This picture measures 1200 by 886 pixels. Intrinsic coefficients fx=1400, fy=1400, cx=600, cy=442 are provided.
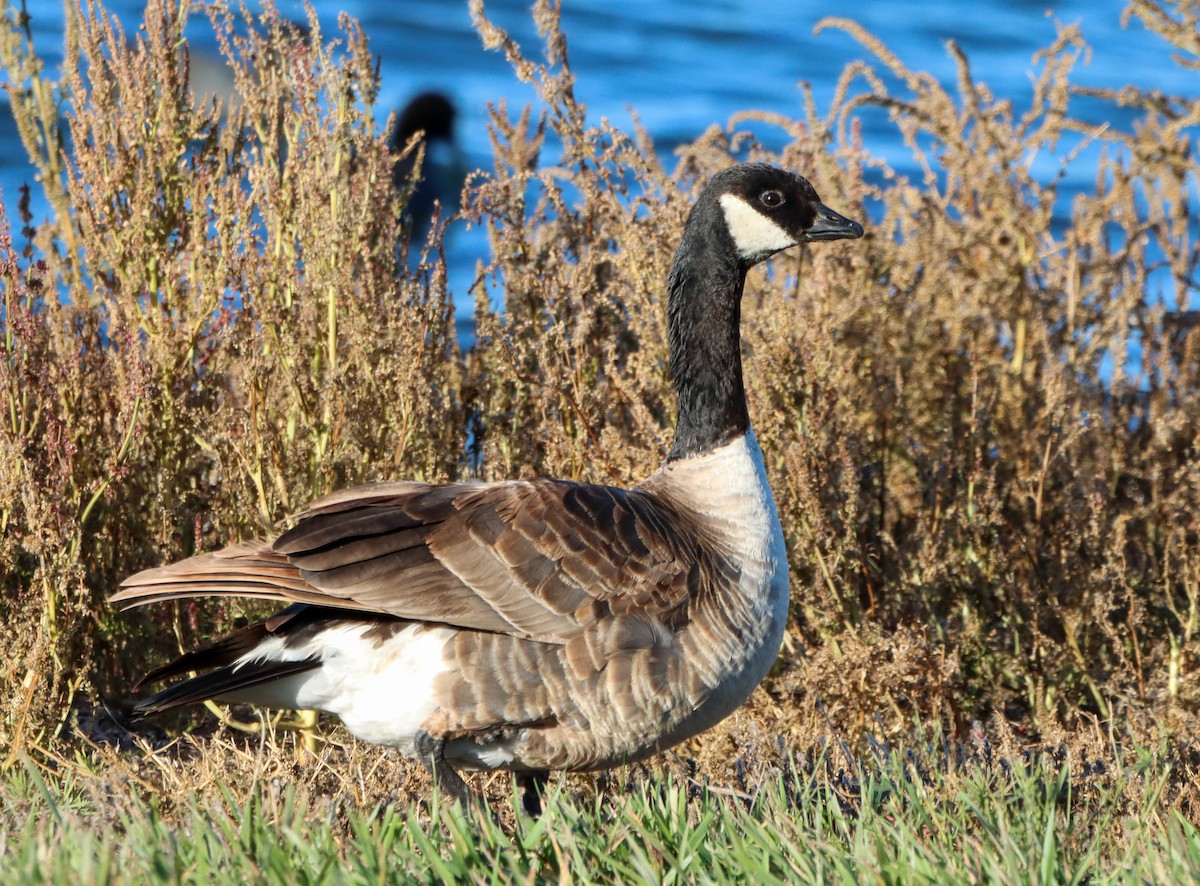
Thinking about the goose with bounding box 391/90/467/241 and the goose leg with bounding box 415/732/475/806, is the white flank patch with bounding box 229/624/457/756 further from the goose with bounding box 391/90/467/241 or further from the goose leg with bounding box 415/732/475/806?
the goose with bounding box 391/90/467/241

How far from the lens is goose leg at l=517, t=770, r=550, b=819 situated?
12.8ft

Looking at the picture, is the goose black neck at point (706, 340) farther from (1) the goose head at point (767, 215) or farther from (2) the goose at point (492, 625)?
(2) the goose at point (492, 625)

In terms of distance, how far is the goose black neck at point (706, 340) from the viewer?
4.20 m

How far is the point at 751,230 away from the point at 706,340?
0.38 m

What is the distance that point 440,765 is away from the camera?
11.8 ft

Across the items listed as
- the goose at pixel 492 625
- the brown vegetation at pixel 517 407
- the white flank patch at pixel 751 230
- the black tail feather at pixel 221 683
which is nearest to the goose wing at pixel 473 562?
the goose at pixel 492 625

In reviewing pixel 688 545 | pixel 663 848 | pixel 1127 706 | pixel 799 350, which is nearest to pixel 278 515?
pixel 688 545

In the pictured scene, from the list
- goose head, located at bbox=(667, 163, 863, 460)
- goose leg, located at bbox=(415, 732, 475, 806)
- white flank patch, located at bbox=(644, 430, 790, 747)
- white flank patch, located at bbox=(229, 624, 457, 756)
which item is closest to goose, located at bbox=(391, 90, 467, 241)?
goose head, located at bbox=(667, 163, 863, 460)

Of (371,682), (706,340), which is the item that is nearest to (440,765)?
(371,682)

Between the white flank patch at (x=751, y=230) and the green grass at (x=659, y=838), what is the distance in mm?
1662

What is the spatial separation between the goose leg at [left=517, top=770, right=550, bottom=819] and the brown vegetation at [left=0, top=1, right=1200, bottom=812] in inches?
26.0

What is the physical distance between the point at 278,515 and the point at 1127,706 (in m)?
2.86

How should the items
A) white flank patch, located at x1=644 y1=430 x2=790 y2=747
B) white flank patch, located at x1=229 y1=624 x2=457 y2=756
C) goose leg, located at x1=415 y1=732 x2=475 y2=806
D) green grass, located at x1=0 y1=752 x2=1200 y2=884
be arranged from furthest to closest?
white flank patch, located at x1=644 y1=430 x2=790 y2=747 < white flank patch, located at x1=229 y1=624 x2=457 y2=756 < goose leg, located at x1=415 y1=732 x2=475 y2=806 < green grass, located at x1=0 y1=752 x2=1200 y2=884

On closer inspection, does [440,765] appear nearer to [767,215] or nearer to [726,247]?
[726,247]
